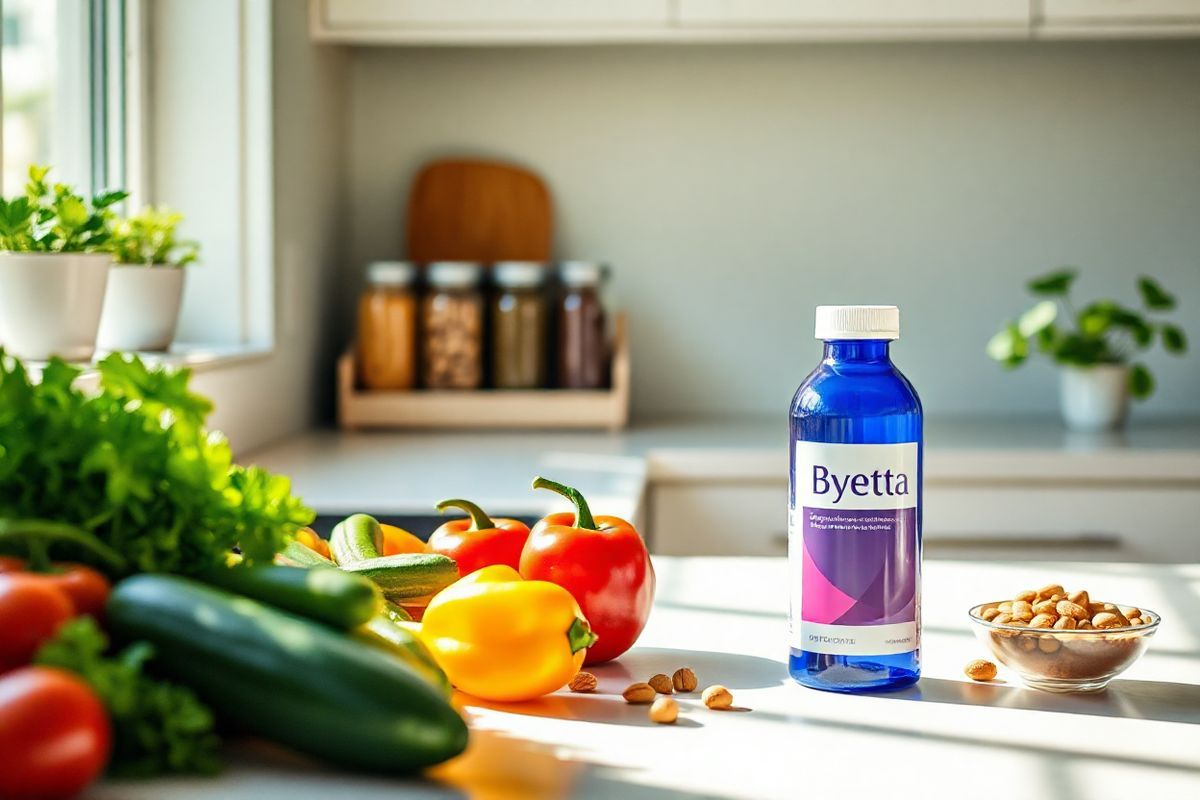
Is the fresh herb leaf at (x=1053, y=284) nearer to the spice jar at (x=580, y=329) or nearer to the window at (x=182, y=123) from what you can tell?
the spice jar at (x=580, y=329)

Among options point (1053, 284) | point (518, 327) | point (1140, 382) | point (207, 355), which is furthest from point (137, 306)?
point (1140, 382)

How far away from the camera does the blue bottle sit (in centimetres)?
79

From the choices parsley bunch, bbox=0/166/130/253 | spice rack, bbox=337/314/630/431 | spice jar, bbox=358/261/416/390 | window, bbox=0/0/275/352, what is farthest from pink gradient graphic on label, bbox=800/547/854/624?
spice jar, bbox=358/261/416/390

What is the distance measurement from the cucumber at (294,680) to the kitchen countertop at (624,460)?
1043 millimetres

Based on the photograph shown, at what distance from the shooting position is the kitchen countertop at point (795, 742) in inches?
25.6

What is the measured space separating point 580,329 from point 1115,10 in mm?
1102

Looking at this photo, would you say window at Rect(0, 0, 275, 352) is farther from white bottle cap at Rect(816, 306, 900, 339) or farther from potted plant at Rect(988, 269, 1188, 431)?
white bottle cap at Rect(816, 306, 900, 339)

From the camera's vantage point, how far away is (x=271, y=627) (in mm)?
620

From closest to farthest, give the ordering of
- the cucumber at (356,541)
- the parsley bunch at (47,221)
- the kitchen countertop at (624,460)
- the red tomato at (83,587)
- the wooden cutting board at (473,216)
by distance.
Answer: the red tomato at (83,587) < the cucumber at (356,541) < the parsley bunch at (47,221) < the kitchen countertop at (624,460) < the wooden cutting board at (473,216)

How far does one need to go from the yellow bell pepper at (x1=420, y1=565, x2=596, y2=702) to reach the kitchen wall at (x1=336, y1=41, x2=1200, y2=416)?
2025 millimetres

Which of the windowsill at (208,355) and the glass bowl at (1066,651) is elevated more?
the windowsill at (208,355)

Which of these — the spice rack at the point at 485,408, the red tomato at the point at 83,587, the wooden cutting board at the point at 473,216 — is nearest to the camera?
the red tomato at the point at 83,587

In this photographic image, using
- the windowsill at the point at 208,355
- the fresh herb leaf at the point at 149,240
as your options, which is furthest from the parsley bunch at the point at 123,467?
the fresh herb leaf at the point at 149,240

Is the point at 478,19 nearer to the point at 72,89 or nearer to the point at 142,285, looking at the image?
the point at 72,89
